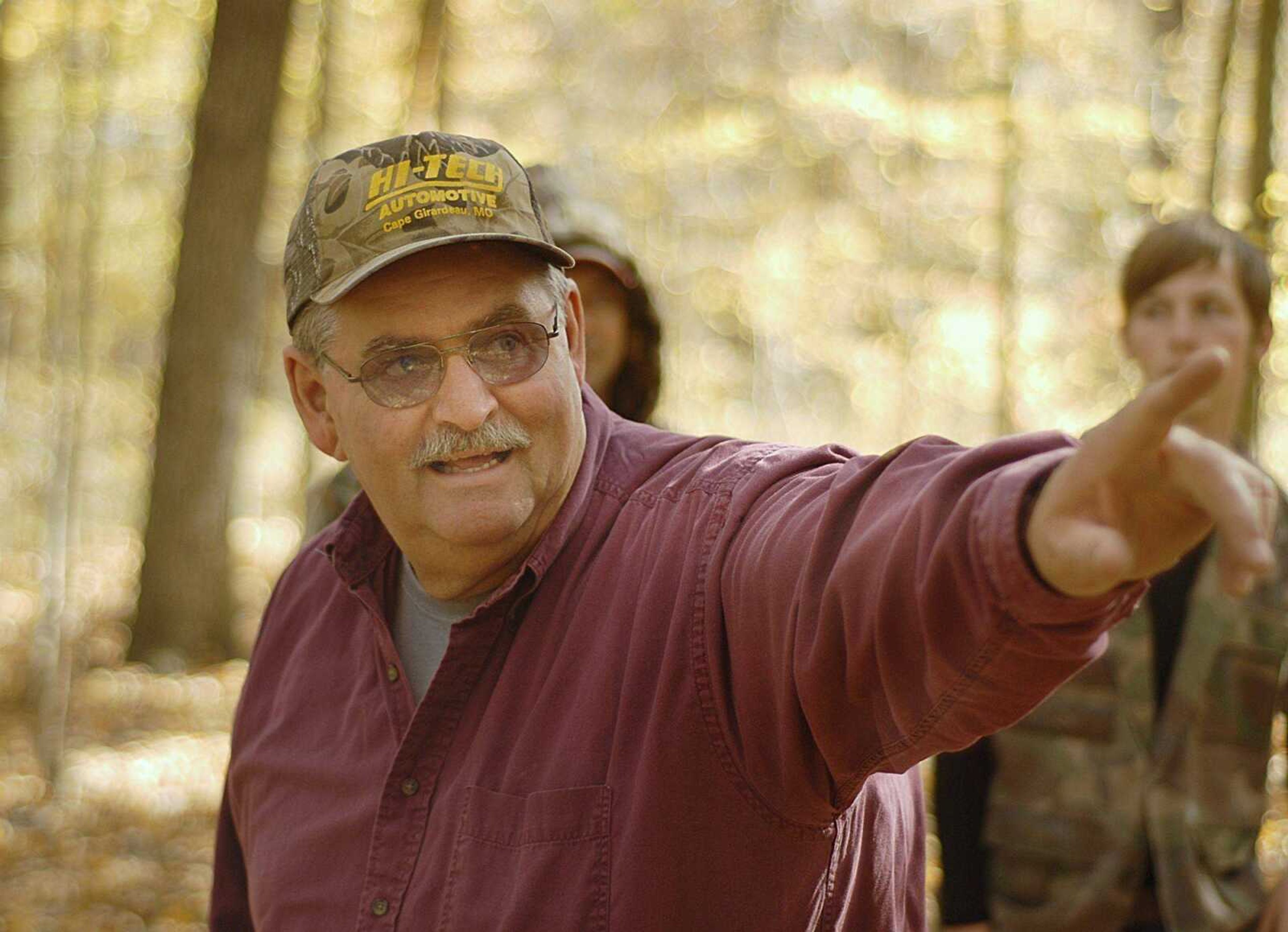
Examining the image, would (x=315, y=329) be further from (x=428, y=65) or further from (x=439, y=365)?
(x=428, y=65)

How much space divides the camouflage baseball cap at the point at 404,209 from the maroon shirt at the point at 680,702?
0.39m

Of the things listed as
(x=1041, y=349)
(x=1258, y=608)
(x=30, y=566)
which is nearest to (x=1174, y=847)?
(x=1258, y=608)

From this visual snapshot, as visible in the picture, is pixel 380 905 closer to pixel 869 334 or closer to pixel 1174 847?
pixel 1174 847

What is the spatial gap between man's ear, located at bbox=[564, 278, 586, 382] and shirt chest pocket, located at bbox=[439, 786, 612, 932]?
2.65ft

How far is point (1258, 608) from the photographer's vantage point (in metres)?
3.04

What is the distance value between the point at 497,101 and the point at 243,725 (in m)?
18.3

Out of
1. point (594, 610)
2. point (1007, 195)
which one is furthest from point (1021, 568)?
point (1007, 195)

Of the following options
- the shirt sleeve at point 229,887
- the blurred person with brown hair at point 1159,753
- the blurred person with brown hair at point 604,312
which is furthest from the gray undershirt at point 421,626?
the blurred person with brown hair at point 1159,753

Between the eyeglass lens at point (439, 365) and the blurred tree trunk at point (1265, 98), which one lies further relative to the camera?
the blurred tree trunk at point (1265, 98)

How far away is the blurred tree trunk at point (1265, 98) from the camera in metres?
6.46

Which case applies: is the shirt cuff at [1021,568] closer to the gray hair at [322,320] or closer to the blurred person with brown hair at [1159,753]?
the gray hair at [322,320]

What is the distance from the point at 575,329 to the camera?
7.60 ft

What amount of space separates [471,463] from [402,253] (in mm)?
360

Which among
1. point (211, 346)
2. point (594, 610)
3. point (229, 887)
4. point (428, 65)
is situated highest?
point (428, 65)
